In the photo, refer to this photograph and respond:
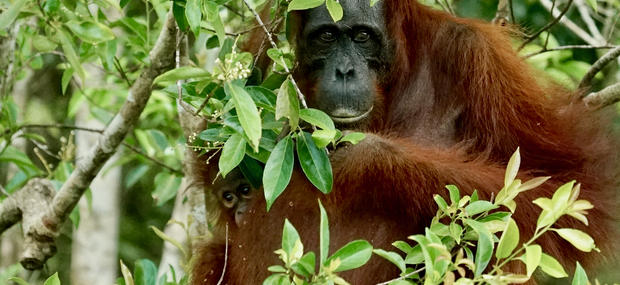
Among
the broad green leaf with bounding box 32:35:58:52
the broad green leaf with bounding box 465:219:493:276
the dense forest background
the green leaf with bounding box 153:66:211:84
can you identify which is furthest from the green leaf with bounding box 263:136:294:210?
the broad green leaf with bounding box 32:35:58:52

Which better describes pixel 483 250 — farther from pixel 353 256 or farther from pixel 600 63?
pixel 600 63

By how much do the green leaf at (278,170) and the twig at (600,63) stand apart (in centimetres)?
222

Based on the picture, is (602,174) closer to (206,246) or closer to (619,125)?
(619,125)

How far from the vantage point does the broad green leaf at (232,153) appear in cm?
304

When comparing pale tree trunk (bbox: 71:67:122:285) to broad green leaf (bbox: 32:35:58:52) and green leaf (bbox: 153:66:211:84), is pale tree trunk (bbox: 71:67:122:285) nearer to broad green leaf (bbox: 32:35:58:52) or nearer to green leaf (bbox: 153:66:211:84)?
broad green leaf (bbox: 32:35:58:52)

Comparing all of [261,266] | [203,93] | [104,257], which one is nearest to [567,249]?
[261,266]

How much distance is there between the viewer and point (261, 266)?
4.31 m

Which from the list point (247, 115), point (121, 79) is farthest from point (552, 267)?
point (121, 79)

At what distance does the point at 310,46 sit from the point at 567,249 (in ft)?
5.00

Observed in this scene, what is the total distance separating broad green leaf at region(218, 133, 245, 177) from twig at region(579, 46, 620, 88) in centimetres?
234

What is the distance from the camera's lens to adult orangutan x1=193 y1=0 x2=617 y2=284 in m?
3.88

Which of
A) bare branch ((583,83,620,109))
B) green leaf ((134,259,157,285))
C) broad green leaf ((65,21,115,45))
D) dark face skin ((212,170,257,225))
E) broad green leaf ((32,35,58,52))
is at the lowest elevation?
green leaf ((134,259,157,285))

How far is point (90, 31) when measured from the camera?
4.24 meters

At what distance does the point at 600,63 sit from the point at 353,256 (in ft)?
8.35
